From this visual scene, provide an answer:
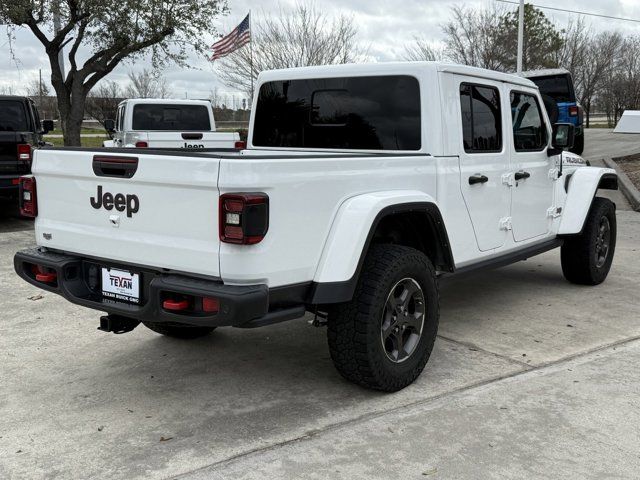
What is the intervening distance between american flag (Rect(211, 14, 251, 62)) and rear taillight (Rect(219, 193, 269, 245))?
1919 centimetres

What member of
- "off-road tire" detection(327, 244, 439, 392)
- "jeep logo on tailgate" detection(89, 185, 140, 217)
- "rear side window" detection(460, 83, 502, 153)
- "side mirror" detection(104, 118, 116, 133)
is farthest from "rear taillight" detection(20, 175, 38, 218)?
"side mirror" detection(104, 118, 116, 133)

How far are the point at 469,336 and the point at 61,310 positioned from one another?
10.8ft

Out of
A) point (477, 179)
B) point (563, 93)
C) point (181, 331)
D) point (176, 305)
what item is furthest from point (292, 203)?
point (563, 93)

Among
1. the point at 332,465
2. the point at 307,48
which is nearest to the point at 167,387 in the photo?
the point at 332,465

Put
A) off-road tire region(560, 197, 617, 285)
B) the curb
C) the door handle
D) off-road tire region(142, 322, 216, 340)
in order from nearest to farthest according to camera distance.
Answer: the door handle → off-road tire region(142, 322, 216, 340) → off-road tire region(560, 197, 617, 285) → the curb

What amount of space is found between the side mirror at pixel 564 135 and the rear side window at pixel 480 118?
0.84m

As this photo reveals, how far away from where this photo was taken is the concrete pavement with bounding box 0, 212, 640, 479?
119 inches

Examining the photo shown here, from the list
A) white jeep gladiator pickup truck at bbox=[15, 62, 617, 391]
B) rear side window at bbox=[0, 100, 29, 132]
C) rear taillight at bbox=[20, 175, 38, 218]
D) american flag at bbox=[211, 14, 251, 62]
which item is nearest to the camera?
white jeep gladiator pickup truck at bbox=[15, 62, 617, 391]

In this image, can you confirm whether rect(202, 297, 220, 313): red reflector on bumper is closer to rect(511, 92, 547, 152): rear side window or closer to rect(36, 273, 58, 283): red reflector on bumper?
rect(36, 273, 58, 283): red reflector on bumper

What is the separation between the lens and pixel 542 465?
2984mm

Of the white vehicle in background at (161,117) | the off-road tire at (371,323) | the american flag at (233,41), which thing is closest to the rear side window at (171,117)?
the white vehicle in background at (161,117)

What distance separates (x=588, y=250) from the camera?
6.09 m

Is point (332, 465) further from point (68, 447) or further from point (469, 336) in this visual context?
point (469, 336)

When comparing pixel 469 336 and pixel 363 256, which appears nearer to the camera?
pixel 363 256
